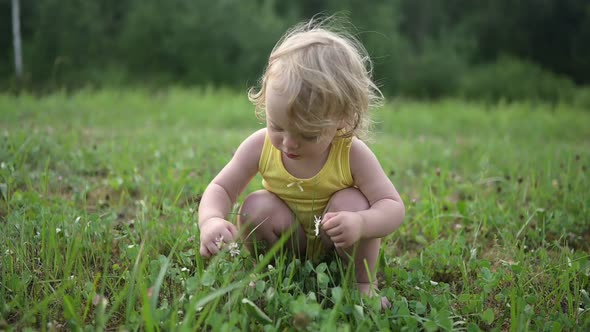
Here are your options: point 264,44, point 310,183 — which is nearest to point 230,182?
point 310,183

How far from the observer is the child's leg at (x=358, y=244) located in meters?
1.88

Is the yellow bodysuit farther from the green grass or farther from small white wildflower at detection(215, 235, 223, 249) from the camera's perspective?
small white wildflower at detection(215, 235, 223, 249)

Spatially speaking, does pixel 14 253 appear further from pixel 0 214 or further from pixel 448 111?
pixel 448 111

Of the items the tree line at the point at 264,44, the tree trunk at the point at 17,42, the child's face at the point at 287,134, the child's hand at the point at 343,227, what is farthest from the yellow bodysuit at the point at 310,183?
the tree trunk at the point at 17,42

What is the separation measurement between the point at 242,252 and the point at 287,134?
0.52 m

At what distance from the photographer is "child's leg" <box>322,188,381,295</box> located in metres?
1.88

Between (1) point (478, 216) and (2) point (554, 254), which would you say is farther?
(1) point (478, 216)

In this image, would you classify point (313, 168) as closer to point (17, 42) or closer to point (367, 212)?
point (367, 212)

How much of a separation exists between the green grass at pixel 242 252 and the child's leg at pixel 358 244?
6 cm

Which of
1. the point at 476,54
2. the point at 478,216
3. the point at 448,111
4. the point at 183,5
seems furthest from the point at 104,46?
the point at 478,216

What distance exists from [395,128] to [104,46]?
33.1 feet

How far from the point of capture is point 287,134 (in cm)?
173

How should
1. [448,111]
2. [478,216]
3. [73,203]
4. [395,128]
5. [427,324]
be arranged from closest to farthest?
[427,324]
[73,203]
[478,216]
[395,128]
[448,111]

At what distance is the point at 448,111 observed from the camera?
9352mm
